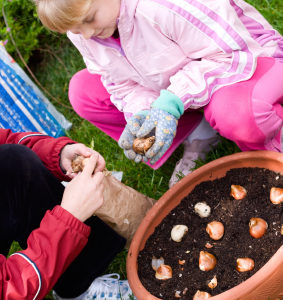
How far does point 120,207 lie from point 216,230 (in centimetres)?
35

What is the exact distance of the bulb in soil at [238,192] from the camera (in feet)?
4.77

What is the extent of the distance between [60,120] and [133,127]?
46.7 inches

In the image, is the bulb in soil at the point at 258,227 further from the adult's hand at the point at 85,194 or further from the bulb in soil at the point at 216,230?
the adult's hand at the point at 85,194

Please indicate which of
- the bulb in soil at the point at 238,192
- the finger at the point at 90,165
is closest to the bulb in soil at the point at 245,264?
the bulb in soil at the point at 238,192

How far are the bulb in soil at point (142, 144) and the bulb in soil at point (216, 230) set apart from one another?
31 cm

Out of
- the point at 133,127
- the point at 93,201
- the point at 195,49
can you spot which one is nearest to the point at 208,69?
the point at 195,49

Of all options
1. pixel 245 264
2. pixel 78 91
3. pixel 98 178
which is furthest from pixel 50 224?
pixel 78 91

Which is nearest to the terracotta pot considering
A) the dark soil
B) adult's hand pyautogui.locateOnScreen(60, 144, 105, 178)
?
the dark soil

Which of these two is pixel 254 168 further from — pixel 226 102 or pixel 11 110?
pixel 11 110

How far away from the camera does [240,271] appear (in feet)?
4.23

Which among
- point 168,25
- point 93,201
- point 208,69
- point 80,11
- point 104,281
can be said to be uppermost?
point 80,11

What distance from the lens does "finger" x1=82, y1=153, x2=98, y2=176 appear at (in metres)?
1.40

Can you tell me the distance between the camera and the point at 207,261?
1353 millimetres

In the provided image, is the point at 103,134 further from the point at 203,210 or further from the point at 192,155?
the point at 203,210
